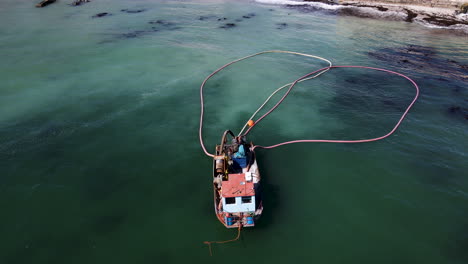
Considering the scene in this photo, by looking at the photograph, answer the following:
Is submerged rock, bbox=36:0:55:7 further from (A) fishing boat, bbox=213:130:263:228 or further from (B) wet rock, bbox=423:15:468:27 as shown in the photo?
(B) wet rock, bbox=423:15:468:27

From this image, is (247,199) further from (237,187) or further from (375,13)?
(375,13)

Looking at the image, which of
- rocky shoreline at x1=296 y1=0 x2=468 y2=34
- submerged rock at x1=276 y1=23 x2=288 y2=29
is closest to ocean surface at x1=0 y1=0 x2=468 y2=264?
submerged rock at x1=276 y1=23 x2=288 y2=29

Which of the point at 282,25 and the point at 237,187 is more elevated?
the point at 282,25

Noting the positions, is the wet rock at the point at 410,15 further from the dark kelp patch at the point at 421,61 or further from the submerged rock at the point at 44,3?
the submerged rock at the point at 44,3

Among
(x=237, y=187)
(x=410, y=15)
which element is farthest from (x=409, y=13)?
(x=237, y=187)

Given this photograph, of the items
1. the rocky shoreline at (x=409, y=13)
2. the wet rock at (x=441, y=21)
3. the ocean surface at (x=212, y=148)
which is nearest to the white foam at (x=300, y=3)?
the rocky shoreline at (x=409, y=13)

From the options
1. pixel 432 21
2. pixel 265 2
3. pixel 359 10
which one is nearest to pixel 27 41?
pixel 265 2
